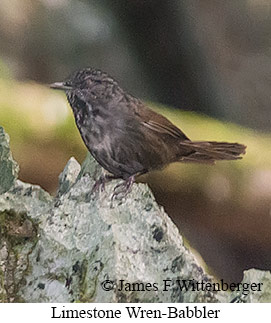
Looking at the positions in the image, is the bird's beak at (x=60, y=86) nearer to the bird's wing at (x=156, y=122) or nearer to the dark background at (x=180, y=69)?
the dark background at (x=180, y=69)

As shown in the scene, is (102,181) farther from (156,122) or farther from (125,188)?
(156,122)

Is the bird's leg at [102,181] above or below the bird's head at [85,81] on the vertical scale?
below

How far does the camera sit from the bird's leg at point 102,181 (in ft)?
3.84

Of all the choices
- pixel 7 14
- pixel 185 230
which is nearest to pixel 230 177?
pixel 185 230

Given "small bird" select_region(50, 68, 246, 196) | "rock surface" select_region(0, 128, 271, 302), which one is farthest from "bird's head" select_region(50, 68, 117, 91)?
"rock surface" select_region(0, 128, 271, 302)

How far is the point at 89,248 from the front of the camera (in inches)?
44.6

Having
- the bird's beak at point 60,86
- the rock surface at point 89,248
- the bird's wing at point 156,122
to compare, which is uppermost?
the bird's beak at point 60,86

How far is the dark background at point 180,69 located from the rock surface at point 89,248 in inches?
1.7

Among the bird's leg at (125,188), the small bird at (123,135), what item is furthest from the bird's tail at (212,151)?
the bird's leg at (125,188)

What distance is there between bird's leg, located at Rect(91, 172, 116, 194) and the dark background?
7 centimetres

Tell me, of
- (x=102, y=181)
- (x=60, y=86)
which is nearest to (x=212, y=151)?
(x=102, y=181)

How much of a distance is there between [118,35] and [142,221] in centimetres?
40

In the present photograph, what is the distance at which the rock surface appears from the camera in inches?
44.3

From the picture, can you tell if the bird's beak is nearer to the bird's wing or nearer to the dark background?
the dark background
